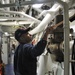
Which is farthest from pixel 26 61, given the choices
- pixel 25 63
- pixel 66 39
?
pixel 66 39

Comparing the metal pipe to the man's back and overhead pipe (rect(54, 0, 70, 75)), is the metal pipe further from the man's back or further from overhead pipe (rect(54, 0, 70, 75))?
the man's back

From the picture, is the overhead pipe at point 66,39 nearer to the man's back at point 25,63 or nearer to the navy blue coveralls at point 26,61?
the navy blue coveralls at point 26,61

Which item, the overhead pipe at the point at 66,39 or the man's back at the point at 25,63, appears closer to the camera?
the overhead pipe at the point at 66,39

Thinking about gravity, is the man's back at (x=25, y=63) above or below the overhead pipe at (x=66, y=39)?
below

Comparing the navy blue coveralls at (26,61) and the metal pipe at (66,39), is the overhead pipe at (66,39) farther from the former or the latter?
the navy blue coveralls at (26,61)

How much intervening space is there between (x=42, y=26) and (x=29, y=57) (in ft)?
2.33

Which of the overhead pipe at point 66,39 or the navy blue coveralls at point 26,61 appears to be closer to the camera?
the overhead pipe at point 66,39

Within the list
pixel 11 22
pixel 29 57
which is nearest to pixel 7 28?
pixel 11 22

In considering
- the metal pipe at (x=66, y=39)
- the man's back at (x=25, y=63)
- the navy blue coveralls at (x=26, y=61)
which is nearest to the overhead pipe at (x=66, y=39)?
the metal pipe at (x=66, y=39)

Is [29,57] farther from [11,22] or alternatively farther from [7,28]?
[7,28]

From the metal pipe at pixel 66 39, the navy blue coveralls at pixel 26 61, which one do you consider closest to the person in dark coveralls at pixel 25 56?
the navy blue coveralls at pixel 26 61

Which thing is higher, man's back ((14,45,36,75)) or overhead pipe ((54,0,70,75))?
overhead pipe ((54,0,70,75))

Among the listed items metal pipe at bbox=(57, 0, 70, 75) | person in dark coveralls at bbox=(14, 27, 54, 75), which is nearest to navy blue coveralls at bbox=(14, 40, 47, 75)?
person in dark coveralls at bbox=(14, 27, 54, 75)

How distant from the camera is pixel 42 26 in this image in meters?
A: 3.12
